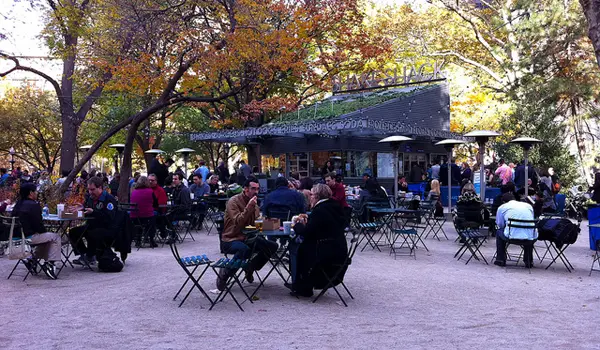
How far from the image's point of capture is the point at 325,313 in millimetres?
6305

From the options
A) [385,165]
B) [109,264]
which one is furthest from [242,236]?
[385,165]

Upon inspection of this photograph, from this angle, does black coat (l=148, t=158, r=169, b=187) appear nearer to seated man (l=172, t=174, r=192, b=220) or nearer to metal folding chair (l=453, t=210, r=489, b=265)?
seated man (l=172, t=174, r=192, b=220)

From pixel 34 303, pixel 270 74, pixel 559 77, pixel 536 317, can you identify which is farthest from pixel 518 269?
pixel 559 77

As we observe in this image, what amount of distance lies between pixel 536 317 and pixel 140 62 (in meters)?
13.4

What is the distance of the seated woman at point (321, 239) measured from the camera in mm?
6641

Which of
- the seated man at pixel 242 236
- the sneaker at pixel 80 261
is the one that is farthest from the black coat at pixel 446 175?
the seated man at pixel 242 236

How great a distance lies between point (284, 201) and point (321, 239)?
1980 millimetres

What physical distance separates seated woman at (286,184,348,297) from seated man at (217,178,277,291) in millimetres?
541

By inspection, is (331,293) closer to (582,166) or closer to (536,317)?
(536,317)

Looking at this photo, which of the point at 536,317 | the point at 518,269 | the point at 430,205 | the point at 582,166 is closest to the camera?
the point at 536,317

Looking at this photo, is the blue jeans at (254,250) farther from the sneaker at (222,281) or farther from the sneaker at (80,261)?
the sneaker at (80,261)

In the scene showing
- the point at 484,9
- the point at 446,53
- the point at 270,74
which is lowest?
the point at 270,74

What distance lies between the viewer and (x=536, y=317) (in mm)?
6164

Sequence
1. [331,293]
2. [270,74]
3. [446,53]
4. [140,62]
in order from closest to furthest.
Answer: [331,293] < [140,62] < [270,74] < [446,53]
